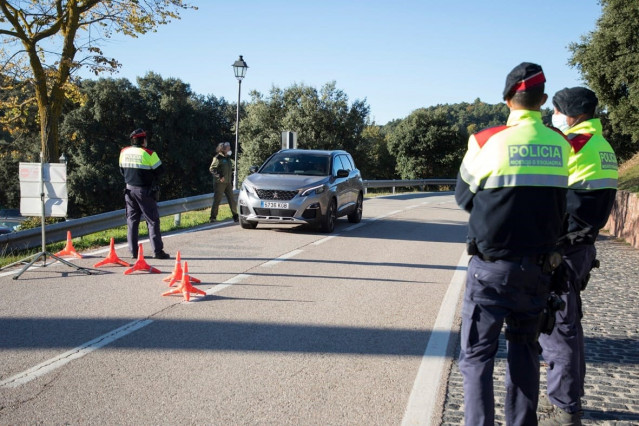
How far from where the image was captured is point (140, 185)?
31.0ft

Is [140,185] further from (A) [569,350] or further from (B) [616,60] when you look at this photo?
(B) [616,60]

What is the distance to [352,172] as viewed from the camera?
626 inches

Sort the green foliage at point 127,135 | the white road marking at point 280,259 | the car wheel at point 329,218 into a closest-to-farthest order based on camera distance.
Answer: the white road marking at point 280,259
the car wheel at point 329,218
the green foliage at point 127,135

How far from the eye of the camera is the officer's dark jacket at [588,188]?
3.86 m

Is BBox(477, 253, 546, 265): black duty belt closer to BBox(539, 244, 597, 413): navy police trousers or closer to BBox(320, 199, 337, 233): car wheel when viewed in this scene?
BBox(539, 244, 597, 413): navy police trousers

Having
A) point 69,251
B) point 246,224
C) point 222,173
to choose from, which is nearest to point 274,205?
point 246,224

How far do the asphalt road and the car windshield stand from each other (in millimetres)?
4510

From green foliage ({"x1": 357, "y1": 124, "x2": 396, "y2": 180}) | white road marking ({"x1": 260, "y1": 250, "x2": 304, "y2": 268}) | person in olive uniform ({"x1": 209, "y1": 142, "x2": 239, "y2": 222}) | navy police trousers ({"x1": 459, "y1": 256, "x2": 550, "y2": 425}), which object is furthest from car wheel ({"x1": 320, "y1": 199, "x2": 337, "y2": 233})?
green foliage ({"x1": 357, "y1": 124, "x2": 396, "y2": 180})

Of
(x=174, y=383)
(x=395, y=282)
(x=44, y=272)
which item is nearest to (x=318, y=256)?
(x=395, y=282)

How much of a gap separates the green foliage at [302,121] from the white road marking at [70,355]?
46.3 metres

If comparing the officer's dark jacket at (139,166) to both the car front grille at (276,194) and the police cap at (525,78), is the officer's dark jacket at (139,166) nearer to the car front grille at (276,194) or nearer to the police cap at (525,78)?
the car front grille at (276,194)

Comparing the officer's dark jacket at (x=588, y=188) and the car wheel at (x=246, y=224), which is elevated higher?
the officer's dark jacket at (x=588, y=188)

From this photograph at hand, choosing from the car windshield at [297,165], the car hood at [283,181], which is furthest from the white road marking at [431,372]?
the car windshield at [297,165]

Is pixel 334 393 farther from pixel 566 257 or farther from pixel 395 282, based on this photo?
pixel 395 282
